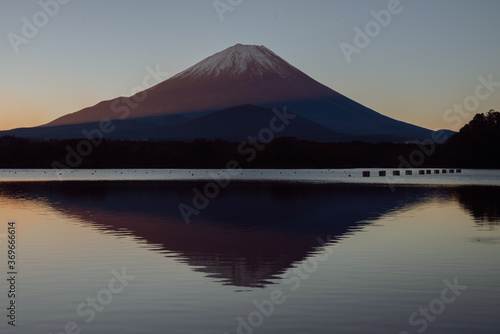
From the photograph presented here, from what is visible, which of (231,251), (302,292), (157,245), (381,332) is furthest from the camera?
(157,245)

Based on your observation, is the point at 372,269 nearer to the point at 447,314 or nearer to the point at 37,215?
the point at 447,314

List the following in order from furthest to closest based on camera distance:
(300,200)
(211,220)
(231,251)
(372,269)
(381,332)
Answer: (300,200) → (211,220) → (231,251) → (372,269) → (381,332)

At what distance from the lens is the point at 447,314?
1612 cm

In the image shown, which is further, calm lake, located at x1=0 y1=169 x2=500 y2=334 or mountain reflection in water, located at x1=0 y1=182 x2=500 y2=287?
mountain reflection in water, located at x1=0 y1=182 x2=500 y2=287

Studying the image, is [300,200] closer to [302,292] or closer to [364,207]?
[364,207]

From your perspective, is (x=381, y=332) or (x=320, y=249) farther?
(x=320, y=249)

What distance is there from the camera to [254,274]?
70.5 feet

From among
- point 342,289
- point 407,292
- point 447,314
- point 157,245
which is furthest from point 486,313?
point 157,245

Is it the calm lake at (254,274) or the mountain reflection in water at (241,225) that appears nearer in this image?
the calm lake at (254,274)

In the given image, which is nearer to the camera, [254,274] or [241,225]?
[254,274]

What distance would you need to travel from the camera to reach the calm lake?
15430 mm

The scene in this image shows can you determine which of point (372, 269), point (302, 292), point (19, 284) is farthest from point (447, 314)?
point (19, 284)

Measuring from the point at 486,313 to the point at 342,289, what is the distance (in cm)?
390

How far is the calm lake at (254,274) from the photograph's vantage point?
15.4 meters
